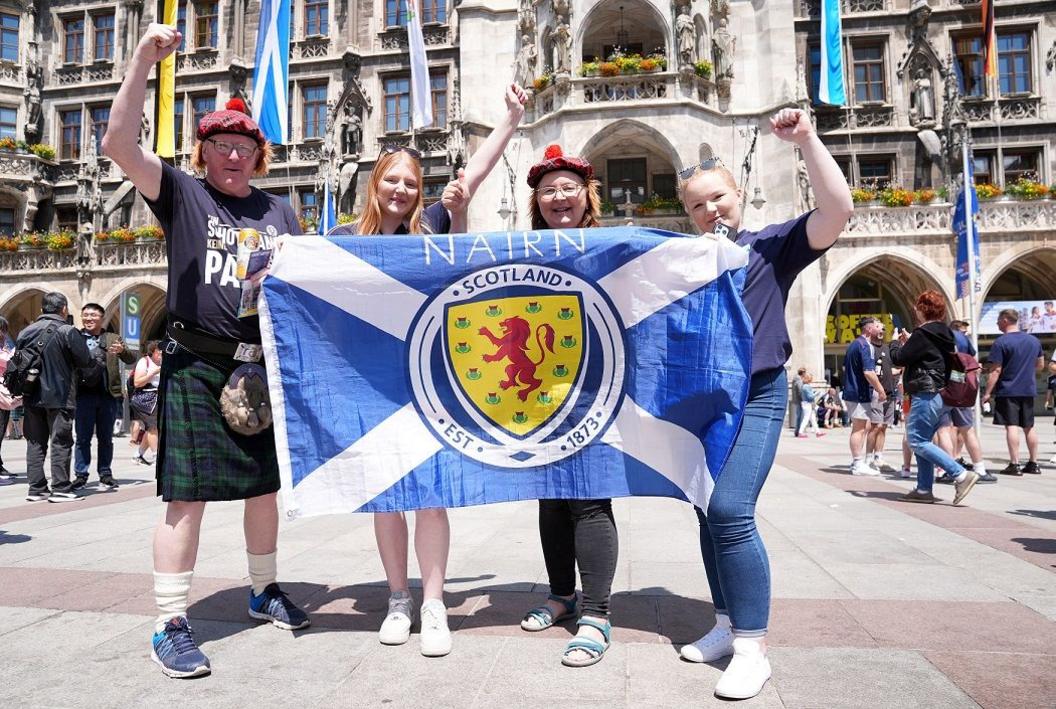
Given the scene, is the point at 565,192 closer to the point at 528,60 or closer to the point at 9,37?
the point at 528,60

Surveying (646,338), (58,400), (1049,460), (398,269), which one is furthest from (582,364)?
(1049,460)

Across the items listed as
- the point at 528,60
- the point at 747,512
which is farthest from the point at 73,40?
the point at 747,512

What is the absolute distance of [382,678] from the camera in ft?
7.89

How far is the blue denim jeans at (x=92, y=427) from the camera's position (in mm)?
7992

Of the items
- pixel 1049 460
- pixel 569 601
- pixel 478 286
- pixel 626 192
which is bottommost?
pixel 1049 460

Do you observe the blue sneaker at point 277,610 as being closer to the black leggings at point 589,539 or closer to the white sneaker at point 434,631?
the white sneaker at point 434,631

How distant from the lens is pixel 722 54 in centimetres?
2234

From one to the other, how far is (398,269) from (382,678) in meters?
1.58

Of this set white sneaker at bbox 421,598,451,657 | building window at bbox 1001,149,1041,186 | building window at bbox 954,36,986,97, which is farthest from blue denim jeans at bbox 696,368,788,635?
building window at bbox 954,36,986,97

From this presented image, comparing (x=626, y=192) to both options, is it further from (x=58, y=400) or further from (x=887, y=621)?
(x=887, y=621)

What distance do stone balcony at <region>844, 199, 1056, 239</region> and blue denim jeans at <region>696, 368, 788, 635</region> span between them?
72.0 ft

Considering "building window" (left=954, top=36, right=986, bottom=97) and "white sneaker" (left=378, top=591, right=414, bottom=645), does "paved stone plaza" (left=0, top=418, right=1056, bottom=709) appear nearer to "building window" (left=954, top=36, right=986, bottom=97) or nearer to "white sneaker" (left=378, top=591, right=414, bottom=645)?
"white sneaker" (left=378, top=591, right=414, bottom=645)

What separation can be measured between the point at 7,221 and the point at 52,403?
27.0 meters

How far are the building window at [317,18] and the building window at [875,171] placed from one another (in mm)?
21174
